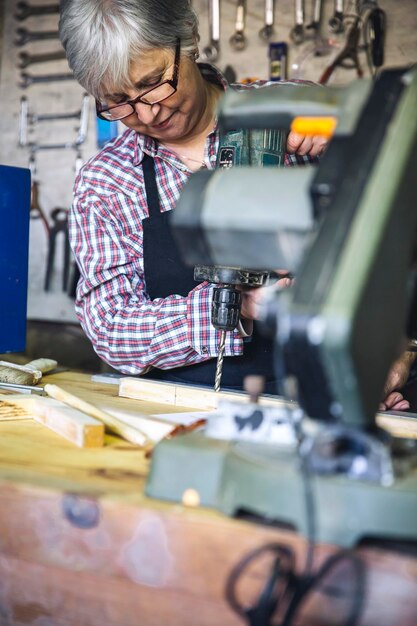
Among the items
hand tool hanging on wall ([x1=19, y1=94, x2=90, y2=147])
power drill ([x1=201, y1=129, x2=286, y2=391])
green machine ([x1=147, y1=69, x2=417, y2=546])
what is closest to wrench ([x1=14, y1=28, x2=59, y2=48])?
hand tool hanging on wall ([x1=19, y1=94, x2=90, y2=147])

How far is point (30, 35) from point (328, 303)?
3.58 m

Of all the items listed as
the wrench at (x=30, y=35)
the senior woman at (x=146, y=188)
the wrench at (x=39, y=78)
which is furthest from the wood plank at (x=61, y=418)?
the wrench at (x=30, y=35)

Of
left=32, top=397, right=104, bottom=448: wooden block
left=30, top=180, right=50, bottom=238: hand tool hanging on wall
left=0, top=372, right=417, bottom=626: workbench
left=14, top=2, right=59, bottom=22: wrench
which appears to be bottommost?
left=0, top=372, right=417, bottom=626: workbench

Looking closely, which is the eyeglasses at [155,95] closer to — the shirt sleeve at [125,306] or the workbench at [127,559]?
the shirt sleeve at [125,306]

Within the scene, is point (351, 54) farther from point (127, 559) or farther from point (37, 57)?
point (127, 559)

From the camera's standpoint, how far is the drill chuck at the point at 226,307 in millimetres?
1548

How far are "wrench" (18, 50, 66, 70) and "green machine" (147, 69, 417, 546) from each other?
3174 mm

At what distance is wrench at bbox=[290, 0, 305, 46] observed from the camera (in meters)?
3.29

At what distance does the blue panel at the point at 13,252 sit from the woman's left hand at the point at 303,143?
2.24 ft

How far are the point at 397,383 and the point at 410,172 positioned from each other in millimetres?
1175

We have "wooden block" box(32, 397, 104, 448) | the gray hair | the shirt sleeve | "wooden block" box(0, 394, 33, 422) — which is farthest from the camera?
the shirt sleeve

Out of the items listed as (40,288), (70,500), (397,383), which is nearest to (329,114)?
(70,500)

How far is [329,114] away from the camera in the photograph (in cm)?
91

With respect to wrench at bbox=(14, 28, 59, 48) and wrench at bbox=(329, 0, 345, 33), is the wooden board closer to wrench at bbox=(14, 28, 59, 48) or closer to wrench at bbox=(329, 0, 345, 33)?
wrench at bbox=(329, 0, 345, 33)
